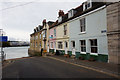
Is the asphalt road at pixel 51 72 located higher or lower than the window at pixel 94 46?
lower

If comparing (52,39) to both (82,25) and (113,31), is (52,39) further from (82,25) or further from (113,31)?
(113,31)


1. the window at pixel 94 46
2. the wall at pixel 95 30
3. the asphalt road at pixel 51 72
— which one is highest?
the wall at pixel 95 30

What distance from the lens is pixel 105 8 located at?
10055 mm

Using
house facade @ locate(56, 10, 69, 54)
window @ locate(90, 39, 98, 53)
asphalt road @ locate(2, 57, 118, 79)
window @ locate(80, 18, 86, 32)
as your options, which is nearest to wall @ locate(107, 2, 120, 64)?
window @ locate(90, 39, 98, 53)

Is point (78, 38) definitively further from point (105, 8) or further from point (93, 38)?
point (105, 8)

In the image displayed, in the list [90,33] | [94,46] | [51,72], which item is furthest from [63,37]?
[51,72]

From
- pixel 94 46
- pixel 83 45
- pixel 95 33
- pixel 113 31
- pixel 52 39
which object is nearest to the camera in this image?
pixel 113 31

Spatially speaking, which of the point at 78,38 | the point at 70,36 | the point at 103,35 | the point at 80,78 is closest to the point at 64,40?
the point at 70,36

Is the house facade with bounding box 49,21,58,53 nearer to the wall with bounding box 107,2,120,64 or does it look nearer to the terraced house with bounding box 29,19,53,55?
the terraced house with bounding box 29,19,53,55

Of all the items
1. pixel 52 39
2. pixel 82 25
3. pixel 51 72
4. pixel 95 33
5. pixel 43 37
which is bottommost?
pixel 51 72

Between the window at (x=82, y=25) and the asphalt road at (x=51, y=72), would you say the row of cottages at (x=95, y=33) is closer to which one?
the window at (x=82, y=25)

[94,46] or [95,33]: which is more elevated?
[95,33]

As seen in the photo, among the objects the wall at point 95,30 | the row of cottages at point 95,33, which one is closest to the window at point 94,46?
the row of cottages at point 95,33

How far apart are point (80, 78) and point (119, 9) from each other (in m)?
7.78
